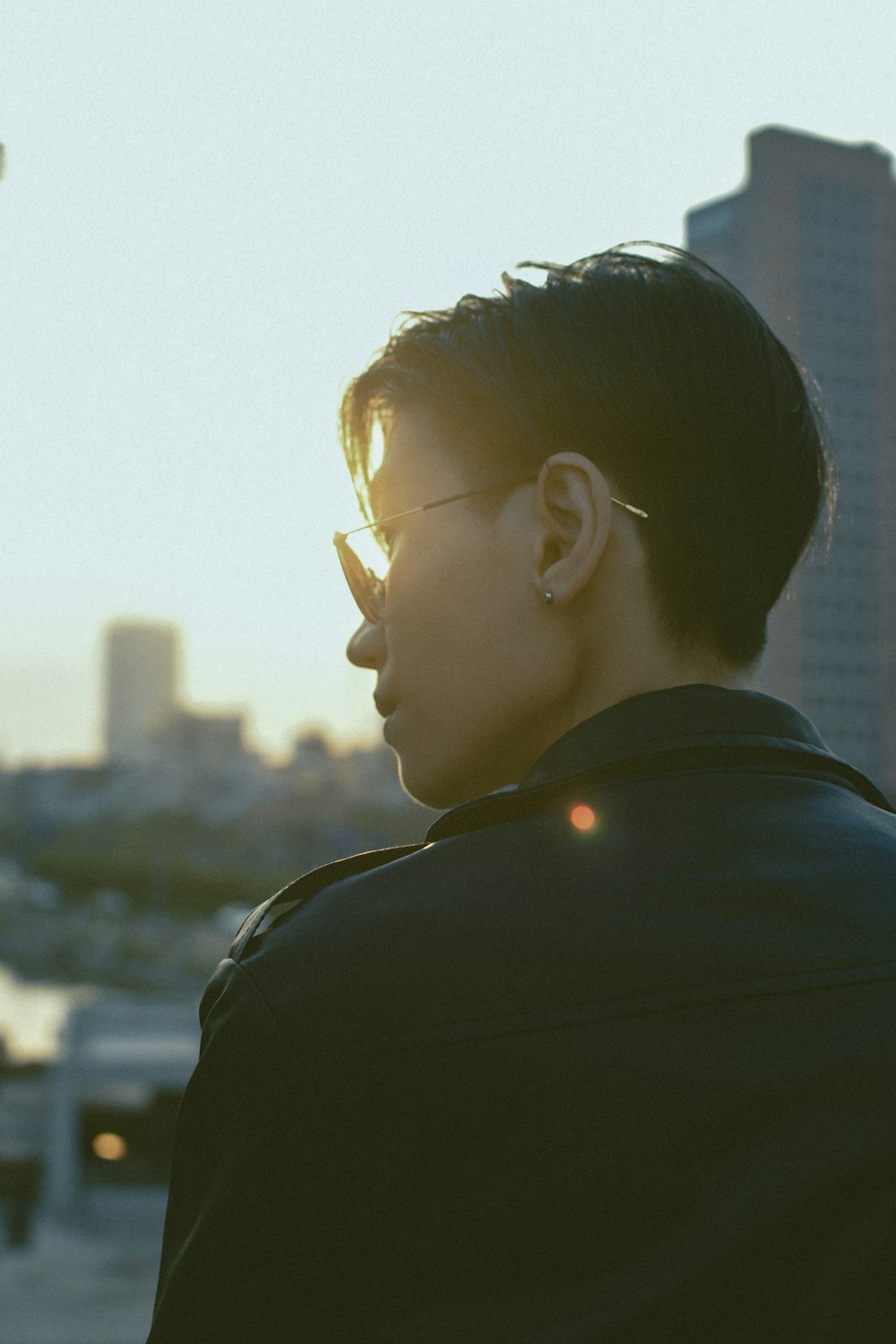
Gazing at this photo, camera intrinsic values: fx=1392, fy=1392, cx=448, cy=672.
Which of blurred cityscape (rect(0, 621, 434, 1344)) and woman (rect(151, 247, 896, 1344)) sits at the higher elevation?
woman (rect(151, 247, 896, 1344))

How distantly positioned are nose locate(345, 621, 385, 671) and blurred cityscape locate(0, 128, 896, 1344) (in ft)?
0.77

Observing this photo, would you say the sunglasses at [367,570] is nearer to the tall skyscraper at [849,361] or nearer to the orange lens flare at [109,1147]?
the tall skyscraper at [849,361]

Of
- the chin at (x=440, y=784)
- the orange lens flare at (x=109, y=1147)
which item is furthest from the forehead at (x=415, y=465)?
the orange lens flare at (x=109, y=1147)

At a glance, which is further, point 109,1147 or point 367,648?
point 109,1147

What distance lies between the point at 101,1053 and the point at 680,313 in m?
11.8

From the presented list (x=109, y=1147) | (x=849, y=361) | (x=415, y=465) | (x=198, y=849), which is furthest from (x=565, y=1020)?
(x=198, y=849)

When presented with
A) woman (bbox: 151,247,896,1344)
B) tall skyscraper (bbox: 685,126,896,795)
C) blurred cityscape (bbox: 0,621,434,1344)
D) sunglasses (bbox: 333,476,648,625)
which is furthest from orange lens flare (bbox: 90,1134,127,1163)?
woman (bbox: 151,247,896,1344)

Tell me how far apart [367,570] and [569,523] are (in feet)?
0.65

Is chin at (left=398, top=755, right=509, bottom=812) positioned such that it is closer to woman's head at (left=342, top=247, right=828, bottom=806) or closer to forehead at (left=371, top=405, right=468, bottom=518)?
woman's head at (left=342, top=247, right=828, bottom=806)

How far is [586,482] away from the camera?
729 millimetres

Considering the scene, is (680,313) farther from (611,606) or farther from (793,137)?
(793,137)

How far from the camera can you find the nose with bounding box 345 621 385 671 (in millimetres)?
836

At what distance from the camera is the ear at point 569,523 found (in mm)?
721

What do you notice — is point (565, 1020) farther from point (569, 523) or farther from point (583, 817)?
point (569, 523)
